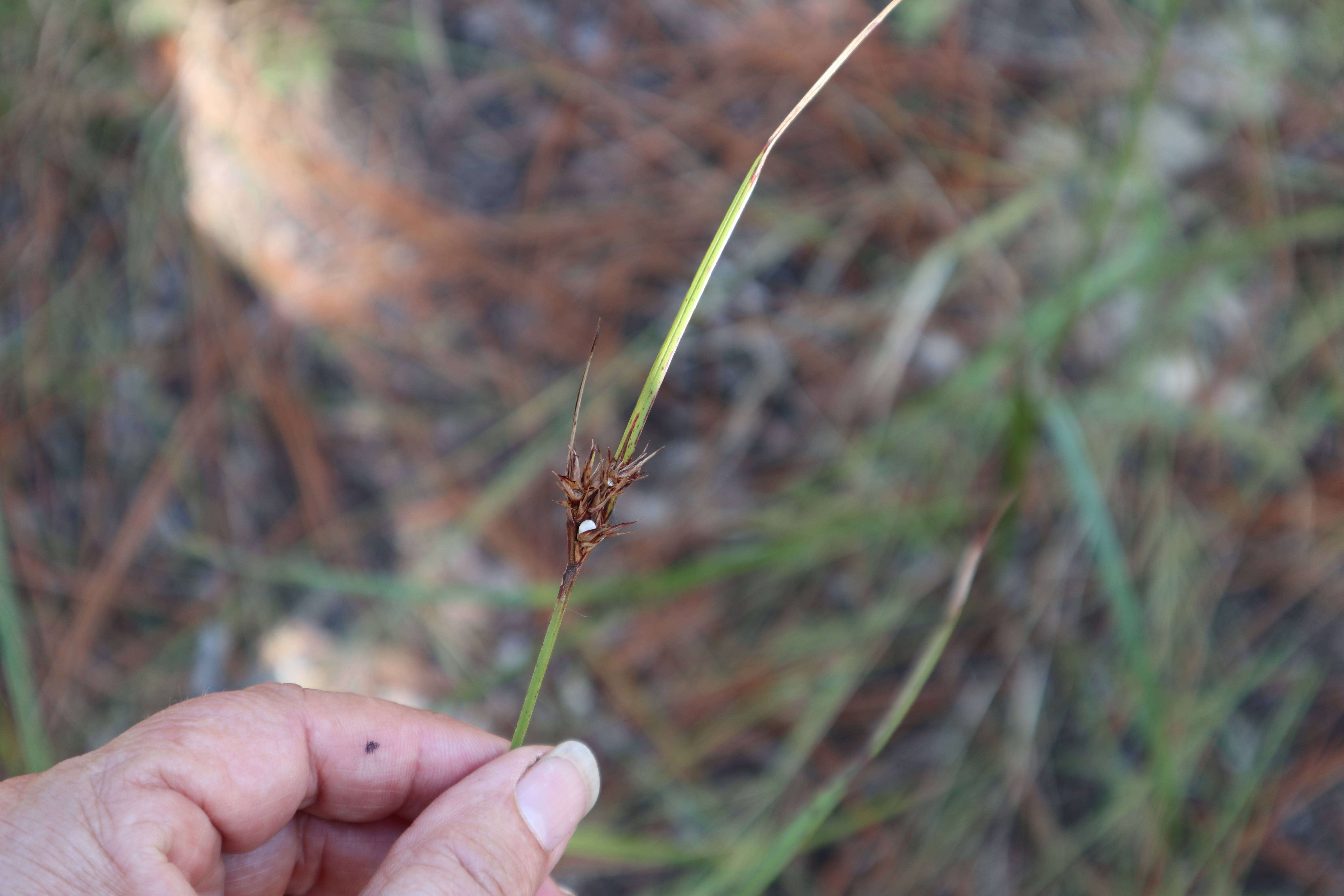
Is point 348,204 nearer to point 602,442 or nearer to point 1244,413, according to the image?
point 602,442

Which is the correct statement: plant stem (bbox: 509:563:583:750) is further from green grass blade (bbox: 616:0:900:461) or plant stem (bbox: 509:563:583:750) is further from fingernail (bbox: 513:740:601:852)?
fingernail (bbox: 513:740:601:852)

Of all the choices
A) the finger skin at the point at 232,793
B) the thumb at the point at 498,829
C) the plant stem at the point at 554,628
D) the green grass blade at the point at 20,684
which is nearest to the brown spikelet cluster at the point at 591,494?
the plant stem at the point at 554,628

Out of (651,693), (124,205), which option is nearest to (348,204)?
(124,205)

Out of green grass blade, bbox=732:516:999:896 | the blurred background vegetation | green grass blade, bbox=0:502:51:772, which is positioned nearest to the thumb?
green grass blade, bbox=732:516:999:896

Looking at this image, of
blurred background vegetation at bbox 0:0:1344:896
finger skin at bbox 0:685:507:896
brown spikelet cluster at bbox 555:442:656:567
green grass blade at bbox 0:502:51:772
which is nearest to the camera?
brown spikelet cluster at bbox 555:442:656:567

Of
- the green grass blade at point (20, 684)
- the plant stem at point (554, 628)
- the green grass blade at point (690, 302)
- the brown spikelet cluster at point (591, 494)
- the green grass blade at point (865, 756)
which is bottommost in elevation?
the green grass blade at point (865, 756)

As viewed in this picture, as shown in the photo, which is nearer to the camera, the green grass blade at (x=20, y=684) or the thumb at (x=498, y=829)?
the thumb at (x=498, y=829)

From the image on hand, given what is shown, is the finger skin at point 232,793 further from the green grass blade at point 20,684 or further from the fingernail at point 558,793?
the green grass blade at point 20,684
